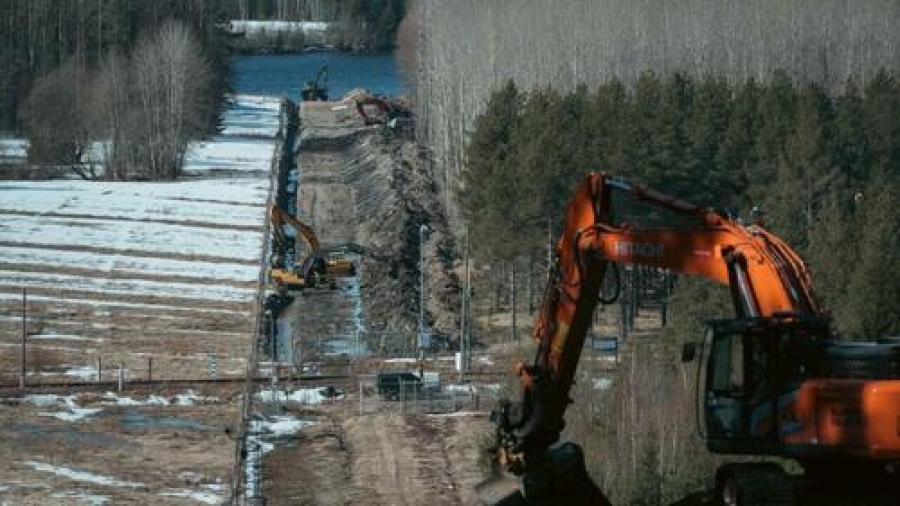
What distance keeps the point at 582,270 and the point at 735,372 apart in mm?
2685

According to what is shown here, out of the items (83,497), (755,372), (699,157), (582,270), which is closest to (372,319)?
(699,157)

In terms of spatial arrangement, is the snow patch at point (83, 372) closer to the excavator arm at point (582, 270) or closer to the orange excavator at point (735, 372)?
the orange excavator at point (735, 372)

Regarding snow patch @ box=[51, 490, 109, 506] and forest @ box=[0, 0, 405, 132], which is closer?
snow patch @ box=[51, 490, 109, 506]

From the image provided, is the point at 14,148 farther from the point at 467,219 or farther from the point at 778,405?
the point at 778,405

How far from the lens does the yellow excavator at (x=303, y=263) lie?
50562 mm

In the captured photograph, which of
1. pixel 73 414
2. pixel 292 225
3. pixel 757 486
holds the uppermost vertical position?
pixel 292 225

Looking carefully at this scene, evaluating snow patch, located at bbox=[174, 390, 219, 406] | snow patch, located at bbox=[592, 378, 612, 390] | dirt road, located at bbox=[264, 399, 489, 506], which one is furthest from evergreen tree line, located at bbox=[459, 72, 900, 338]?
dirt road, located at bbox=[264, 399, 489, 506]

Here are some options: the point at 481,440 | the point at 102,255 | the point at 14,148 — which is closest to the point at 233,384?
the point at 481,440

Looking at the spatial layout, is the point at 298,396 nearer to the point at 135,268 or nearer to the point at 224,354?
the point at 224,354

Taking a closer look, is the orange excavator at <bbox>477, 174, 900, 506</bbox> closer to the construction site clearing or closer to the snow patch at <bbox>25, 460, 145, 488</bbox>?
the construction site clearing

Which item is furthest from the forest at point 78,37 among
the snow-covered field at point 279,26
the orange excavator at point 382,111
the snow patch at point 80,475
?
the snow patch at point 80,475

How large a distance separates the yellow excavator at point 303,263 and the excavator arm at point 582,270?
30294mm

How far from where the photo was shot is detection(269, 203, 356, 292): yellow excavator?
166 feet

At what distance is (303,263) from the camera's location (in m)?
51.9
